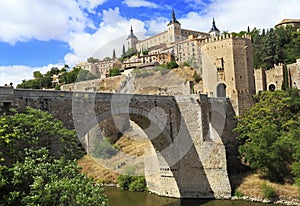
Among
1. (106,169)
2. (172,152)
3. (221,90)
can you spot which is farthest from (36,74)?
(172,152)

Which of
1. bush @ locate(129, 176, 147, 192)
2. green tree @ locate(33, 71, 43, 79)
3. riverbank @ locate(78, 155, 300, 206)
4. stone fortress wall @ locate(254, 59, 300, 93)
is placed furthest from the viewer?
green tree @ locate(33, 71, 43, 79)

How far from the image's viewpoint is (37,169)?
755 centimetres

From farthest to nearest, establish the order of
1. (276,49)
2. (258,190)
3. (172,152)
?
(276,49) → (172,152) → (258,190)

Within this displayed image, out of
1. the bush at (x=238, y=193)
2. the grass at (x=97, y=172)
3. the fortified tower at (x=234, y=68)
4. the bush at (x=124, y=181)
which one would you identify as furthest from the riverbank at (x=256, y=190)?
the grass at (x=97, y=172)

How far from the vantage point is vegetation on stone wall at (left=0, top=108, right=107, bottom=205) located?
7195mm

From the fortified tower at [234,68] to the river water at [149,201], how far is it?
277 inches

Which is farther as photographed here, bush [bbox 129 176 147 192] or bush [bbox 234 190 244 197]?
bush [bbox 129 176 147 192]

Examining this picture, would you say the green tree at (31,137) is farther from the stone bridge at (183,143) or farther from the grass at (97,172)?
the grass at (97,172)

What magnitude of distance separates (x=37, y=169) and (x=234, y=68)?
17.7 meters

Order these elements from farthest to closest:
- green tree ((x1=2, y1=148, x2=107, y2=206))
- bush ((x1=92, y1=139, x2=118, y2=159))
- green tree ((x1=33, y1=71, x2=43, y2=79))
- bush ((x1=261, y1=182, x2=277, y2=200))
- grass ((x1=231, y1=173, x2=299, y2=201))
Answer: green tree ((x1=33, y1=71, x2=43, y2=79)) < bush ((x1=92, y1=139, x2=118, y2=159)) < bush ((x1=261, y1=182, x2=277, y2=200)) < grass ((x1=231, y1=173, x2=299, y2=201)) < green tree ((x1=2, y1=148, x2=107, y2=206))

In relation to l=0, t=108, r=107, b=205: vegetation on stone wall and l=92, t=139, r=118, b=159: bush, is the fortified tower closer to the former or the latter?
l=92, t=139, r=118, b=159: bush

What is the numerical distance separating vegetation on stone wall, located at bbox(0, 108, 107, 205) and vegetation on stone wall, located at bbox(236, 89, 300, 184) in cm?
1170

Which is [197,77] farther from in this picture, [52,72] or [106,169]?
[52,72]

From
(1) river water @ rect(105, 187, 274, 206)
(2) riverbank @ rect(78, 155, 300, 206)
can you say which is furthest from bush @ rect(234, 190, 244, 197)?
(1) river water @ rect(105, 187, 274, 206)
